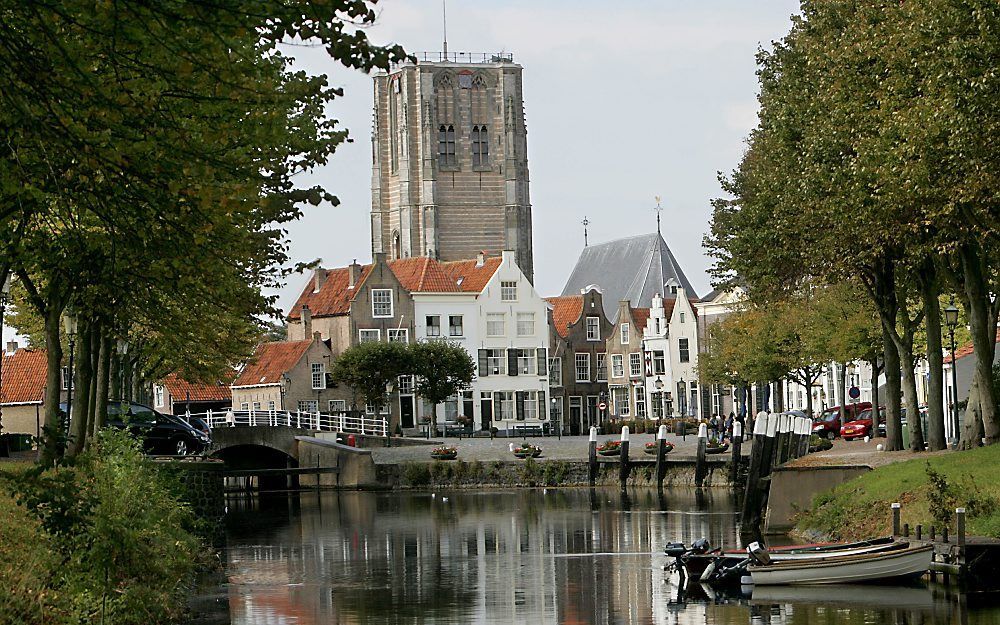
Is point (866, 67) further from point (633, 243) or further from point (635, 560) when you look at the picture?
point (633, 243)

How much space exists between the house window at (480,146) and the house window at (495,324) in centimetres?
3954

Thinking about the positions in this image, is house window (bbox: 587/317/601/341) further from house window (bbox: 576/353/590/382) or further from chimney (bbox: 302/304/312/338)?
chimney (bbox: 302/304/312/338)

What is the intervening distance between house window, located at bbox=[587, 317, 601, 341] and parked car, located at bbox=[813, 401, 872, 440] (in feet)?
105

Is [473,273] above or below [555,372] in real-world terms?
above

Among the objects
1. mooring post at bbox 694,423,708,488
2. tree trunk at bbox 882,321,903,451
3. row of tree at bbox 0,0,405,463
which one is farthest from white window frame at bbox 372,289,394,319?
row of tree at bbox 0,0,405,463

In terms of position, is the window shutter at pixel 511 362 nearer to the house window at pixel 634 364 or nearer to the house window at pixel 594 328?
the house window at pixel 594 328

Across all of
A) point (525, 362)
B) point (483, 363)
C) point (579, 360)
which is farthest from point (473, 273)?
point (579, 360)

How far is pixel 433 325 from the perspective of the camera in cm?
9025

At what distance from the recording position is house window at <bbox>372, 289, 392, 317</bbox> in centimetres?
8850

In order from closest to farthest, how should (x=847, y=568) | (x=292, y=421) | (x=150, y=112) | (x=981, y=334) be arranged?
(x=150, y=112)
(x=847, y=568)
(x=981, y=334)
(x=292, y=421)

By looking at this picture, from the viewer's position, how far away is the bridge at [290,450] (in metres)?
62.7

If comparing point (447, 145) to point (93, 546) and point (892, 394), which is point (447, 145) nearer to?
point (892, 394)

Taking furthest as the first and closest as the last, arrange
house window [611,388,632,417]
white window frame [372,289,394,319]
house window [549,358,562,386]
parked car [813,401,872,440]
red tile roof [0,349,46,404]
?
house window [611,388,632,417] < house window [549,358,562,386] < white window frame [372,289,394,319] < red tile roof [0,349,46,404] < parked car [813,401,872,440]

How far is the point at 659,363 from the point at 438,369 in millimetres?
21732
